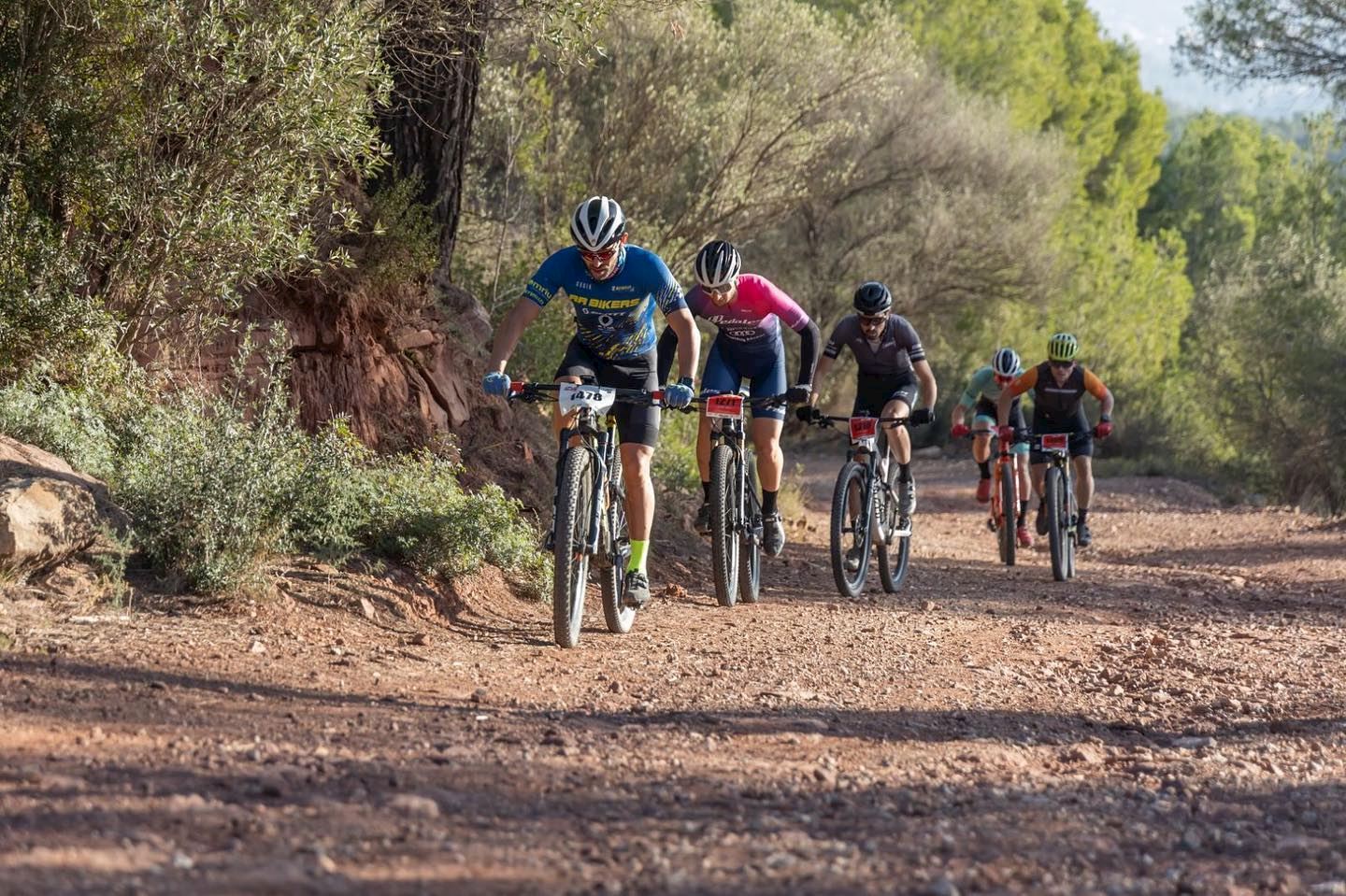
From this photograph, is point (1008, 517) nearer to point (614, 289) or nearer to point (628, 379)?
point (628, 379)

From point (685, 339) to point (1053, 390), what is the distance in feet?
19.7

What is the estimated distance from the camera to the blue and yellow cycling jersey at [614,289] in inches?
303

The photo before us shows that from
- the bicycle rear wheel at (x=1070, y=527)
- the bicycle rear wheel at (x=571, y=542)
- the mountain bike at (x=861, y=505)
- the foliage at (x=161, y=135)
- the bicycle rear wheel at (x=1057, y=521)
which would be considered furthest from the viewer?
the bicycle rear wheel at (x=1070, y=527)

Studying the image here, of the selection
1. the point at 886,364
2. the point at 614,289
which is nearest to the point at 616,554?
the point at 614,289

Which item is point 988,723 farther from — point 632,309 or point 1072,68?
point 1072,68

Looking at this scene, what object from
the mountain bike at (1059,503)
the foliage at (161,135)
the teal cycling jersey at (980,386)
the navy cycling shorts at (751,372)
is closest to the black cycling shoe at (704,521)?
the navy cycling shorts at (751,372)

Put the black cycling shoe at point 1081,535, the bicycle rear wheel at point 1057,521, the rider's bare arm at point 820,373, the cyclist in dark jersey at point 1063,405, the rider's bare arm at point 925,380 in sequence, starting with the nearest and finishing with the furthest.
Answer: the rider's bare arm at point 820,373 → the rider's bare arm at point 925,380 → the bicycle rear wheel at point 1057,521 → the black cycling shoe at point 1081,535 → the cyclist in dark jersey at point 1063,405

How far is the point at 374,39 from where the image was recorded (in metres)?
8.64

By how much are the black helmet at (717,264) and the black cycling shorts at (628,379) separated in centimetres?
118

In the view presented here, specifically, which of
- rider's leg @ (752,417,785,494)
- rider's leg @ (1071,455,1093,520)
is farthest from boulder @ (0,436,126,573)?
rider's leg @ (1071,455,1093,520)

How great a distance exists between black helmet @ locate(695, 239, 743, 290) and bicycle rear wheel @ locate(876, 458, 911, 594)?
2.34 m

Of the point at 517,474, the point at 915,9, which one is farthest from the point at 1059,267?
the point at 517,474

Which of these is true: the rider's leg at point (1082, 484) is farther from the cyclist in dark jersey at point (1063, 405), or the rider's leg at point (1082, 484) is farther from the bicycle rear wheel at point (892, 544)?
the bicycle rear wheel at point (892, 544)

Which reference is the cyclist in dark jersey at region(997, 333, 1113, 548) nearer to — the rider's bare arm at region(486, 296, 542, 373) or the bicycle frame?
the bicycle frame
